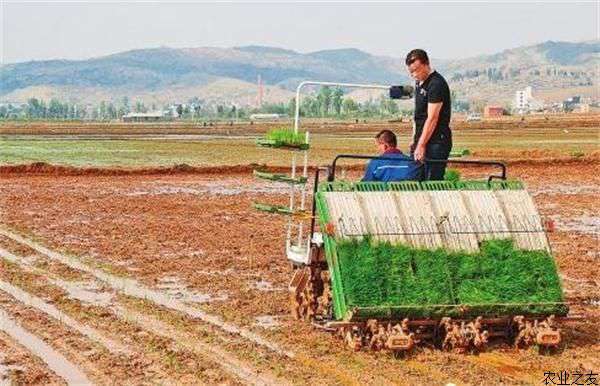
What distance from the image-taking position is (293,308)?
1155 centimetres

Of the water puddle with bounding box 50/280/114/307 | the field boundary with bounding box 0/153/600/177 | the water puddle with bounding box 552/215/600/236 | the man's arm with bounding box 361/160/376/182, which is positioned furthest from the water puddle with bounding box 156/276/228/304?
the field boundary with bounding box 0/153/600/177

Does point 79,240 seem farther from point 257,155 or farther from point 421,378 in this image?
point 257,155

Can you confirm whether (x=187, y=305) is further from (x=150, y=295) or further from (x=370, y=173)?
(x=370, y=173)

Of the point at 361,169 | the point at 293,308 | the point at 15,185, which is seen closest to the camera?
→ the point at 293,308

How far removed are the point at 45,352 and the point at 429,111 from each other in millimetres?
4657

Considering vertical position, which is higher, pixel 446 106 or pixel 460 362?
pixel 446 106

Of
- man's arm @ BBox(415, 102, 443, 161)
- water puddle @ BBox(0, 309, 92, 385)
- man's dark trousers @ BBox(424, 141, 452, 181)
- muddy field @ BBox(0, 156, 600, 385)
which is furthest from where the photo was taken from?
man's dark trousers @ BBox(424, 141, 452, 181)

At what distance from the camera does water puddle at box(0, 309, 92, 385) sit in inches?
352

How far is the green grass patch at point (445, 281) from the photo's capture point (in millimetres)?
9656

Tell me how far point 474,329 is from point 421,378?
116 cm

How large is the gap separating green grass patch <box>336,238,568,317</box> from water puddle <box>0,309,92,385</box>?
2.65 m

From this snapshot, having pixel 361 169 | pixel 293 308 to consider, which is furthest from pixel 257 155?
pixel 293 308

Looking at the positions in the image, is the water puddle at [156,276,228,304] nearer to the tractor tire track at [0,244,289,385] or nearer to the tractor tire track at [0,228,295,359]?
the tractor tire track at [0,228,295,359]

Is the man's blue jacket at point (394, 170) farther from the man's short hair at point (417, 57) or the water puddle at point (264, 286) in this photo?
the water puddle at point (264, 286)
